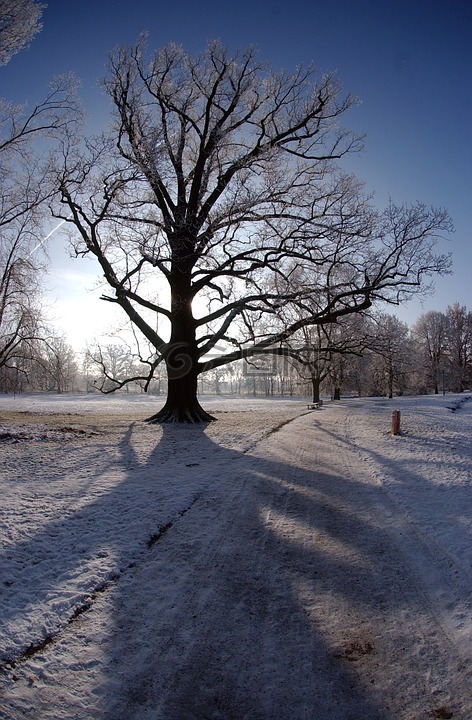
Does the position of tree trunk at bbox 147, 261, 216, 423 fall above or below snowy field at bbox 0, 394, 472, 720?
above

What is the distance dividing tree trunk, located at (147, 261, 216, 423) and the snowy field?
27.3 ft

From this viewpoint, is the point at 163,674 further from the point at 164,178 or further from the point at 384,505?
the point at 164,178

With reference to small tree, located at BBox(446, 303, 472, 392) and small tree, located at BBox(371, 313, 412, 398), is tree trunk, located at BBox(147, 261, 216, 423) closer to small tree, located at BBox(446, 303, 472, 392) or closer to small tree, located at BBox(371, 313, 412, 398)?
small tree, located at BBox(371, 313, 412, 398)

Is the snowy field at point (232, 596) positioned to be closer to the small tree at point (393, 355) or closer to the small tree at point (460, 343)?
the small tree at point (393, 355)

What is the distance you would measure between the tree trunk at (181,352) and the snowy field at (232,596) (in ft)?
27.3

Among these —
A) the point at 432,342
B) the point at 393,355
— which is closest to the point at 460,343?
the point at 432,342

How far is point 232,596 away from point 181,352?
12455 mm

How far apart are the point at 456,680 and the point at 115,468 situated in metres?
6.21

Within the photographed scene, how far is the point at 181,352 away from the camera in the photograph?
50.6ft

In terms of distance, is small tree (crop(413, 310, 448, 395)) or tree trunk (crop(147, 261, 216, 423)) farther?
small tree (crop(413, 310, 448, 395))

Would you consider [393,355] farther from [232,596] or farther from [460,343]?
[460,343]

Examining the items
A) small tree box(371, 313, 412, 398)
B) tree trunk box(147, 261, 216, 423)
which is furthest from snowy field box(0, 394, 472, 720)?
small tree box(371, 313, 412, 398)

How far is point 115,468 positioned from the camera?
7488mm

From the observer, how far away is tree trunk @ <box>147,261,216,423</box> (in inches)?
608
